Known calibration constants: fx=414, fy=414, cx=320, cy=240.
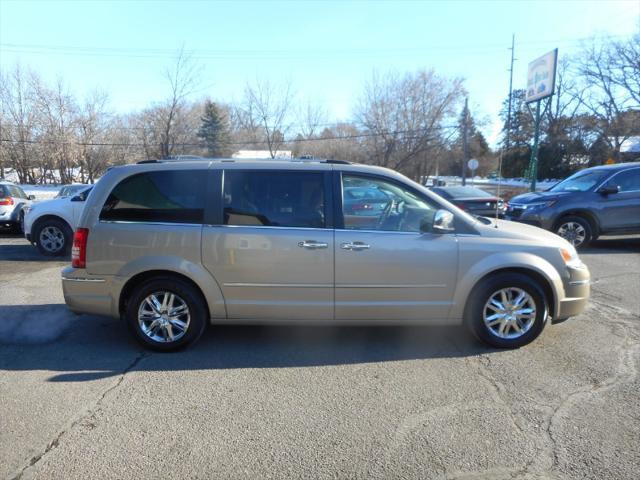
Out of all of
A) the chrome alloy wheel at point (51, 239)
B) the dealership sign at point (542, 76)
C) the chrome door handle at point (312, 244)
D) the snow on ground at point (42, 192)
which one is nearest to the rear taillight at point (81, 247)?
the chrome door handle at point (312, 244)

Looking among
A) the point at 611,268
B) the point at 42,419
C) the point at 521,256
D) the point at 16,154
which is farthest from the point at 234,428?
the point at 16,154

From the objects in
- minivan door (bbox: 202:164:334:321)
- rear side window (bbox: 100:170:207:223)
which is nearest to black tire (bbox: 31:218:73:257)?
rear side window (bbox: 100:170:207:223)

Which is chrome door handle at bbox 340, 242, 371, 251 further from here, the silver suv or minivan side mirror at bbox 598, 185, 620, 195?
minivan side mirror at bbox 598, 185, 620, 195

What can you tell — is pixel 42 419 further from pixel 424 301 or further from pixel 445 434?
pixel 424 301

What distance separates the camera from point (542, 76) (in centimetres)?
2738

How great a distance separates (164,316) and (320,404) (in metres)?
1.79

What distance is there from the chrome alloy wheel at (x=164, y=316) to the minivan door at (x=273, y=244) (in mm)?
454

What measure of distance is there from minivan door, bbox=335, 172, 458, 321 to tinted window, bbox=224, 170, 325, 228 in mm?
243

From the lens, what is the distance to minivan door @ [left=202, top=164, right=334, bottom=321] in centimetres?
382

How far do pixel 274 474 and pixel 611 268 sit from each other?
756 cm

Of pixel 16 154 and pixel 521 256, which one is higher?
pixel 16 154

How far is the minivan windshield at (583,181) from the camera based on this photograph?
9234 millimetres

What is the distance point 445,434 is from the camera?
2746mm

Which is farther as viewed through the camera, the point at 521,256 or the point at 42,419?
the point at 521,256
